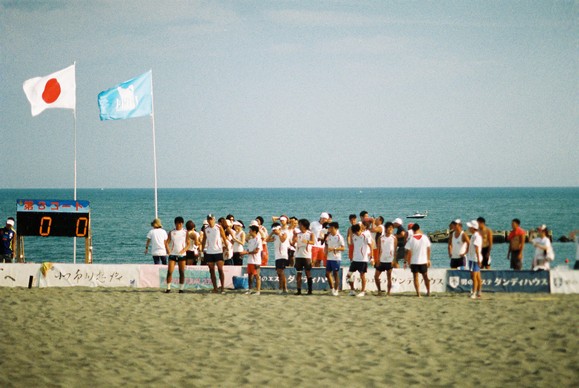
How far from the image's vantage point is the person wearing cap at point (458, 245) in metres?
15.1

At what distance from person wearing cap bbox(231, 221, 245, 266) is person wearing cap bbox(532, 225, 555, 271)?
730 centimetres

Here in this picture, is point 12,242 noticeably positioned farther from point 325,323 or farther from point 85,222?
point 325,323

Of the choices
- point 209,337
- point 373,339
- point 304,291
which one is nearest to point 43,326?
point 209,337

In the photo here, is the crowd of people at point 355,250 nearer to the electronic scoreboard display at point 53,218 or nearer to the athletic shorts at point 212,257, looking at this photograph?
the athletic shorts at point 212,257

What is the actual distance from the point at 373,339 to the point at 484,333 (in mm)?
1915

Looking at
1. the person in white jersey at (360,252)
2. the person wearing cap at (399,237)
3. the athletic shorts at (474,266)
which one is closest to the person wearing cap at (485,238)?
the athletic shorts at (474,266)

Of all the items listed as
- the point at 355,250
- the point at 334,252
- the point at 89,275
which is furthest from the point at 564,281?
the point at 89,275

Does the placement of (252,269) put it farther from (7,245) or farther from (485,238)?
(7,245)

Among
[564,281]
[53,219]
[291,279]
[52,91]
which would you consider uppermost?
[52,91]

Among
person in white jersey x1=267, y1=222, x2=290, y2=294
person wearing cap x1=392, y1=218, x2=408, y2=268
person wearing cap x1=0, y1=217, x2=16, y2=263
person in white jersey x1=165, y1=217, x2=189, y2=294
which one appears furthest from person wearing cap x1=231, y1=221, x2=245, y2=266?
person wearing cap x1=0, y1=217, x2=16, y2=263

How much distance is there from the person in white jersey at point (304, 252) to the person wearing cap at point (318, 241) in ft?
5.77

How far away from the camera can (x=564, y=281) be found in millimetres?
15305

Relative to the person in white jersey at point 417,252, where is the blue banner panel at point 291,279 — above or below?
below

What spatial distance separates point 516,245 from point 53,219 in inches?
492
